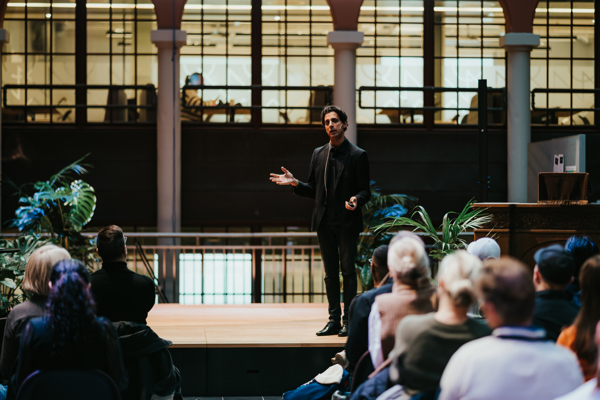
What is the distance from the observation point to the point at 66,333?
2.57 metres

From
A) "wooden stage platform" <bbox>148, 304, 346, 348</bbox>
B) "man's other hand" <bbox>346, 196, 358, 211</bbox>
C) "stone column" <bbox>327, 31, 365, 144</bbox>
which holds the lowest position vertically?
"wooden stage platform" <bbox>148, 304, 346, 348</bbox>

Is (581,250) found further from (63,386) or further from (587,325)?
(63,386)

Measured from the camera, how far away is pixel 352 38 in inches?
403

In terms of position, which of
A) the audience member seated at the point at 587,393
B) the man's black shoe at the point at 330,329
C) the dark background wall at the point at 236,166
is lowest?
the man's black shoe at the point at 330,329

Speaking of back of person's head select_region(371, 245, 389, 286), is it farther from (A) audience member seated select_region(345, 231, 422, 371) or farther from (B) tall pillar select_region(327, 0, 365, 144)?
(B) tall pillar select_region(327, 0, 365, 144)

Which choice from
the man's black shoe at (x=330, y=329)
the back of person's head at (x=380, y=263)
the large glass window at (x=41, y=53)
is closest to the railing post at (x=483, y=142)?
the man's black shoe at (x=330, y=329)

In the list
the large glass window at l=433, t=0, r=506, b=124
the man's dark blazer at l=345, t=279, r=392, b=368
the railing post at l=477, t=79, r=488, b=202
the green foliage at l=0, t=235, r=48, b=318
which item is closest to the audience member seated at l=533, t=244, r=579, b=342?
the man's dark blazer at l=345, t=279, r=392, b=368

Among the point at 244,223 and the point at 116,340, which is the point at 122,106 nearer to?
the point at 244,223

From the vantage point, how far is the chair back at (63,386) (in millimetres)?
2422

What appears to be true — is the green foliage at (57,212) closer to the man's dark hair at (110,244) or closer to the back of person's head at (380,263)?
the man's dark hair at (110,244)

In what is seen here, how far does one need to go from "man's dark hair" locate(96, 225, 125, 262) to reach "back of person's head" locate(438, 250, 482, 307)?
1676mm

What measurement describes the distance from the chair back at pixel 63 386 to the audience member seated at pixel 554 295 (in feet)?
5.32

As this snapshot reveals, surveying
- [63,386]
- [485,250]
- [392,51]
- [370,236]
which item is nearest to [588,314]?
[485,250]

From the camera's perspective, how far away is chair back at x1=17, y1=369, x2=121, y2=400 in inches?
95.3
